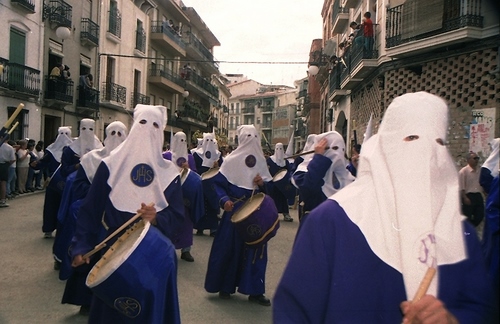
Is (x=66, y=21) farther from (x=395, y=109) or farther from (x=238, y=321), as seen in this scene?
(x=395, y=109)

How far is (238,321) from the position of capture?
5.33 m

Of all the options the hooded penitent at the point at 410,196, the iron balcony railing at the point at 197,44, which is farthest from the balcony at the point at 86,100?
the hooded penitent at the point at 410,196

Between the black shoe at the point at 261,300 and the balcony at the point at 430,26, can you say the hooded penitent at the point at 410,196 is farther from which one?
the balcony at the point at 430,26

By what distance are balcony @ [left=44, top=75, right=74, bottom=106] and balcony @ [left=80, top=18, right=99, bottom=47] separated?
3.19 meters

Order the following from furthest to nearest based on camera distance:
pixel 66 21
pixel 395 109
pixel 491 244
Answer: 1. pixel 66 21
2. pixel 491 244
3. pixel 395 109

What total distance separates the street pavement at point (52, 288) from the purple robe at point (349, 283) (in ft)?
11.6

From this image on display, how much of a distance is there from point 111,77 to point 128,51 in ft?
7.77

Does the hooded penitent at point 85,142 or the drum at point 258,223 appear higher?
the hooded penitent at point 85,142

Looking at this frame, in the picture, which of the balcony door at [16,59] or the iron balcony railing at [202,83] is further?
the iron balcony railing at [202,83]

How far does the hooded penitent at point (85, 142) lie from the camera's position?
809 cm

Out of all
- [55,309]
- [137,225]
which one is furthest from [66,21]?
[137,225]

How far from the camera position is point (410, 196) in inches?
75.3

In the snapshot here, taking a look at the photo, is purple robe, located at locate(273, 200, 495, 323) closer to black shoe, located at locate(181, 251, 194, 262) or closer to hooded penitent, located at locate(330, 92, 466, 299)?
hooded penitent, located at locate(330, 92, 466, 299)

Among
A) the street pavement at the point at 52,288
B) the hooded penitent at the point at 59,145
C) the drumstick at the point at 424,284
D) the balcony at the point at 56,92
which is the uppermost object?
the balcony at the point at 56,92
